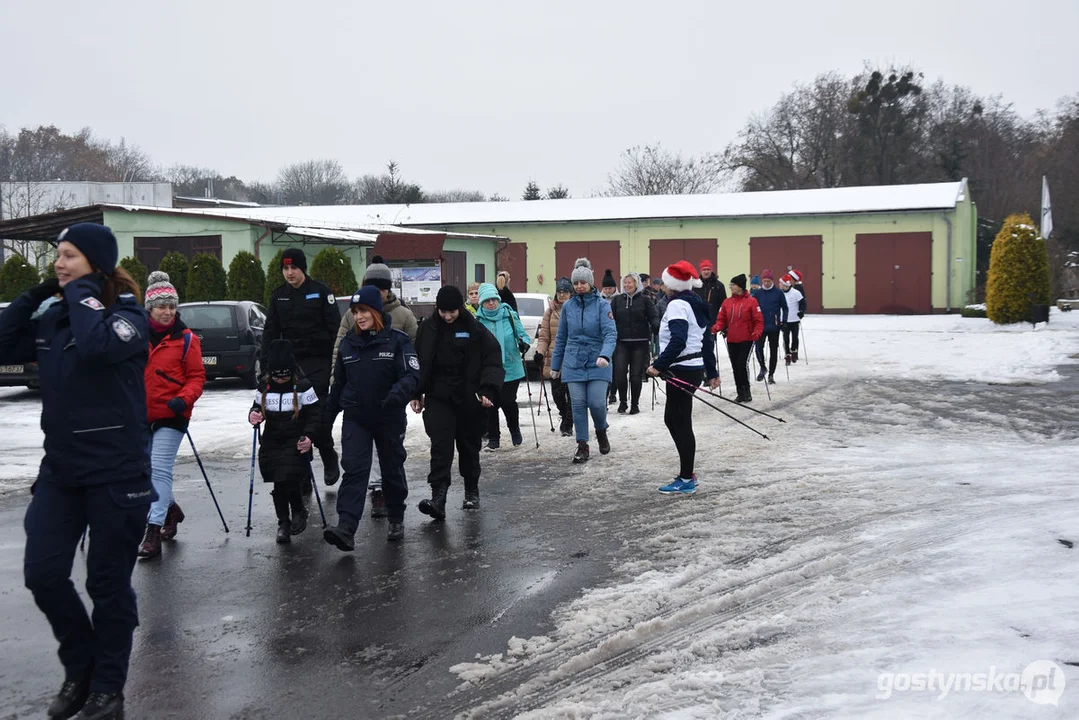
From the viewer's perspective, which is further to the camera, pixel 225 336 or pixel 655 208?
pixel 655 208

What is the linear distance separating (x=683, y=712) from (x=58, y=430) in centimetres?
279

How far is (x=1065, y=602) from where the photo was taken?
546 centimetres

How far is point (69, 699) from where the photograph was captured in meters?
4.45

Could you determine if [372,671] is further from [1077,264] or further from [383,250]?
[1077,264]

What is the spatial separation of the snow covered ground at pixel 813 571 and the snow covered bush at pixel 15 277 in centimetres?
1500

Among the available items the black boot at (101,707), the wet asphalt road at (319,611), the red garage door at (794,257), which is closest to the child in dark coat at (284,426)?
the wet asphalt road at (319,611)

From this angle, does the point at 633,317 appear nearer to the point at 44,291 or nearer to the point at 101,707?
the point at 44,291

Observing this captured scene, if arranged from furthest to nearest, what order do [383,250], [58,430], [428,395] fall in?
[383,250], [428,395], [58,430]

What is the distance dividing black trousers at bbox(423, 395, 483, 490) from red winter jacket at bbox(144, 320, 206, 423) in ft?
5.70

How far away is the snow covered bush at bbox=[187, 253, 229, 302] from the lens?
2752 centimetres

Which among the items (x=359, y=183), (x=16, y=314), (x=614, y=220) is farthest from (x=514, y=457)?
(x=359, y=183)

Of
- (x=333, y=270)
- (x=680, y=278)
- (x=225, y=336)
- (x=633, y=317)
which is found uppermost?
(x=333, y=270)

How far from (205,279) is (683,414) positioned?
69.9ft

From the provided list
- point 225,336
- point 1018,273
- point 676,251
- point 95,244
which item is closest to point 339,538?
point 95,244
